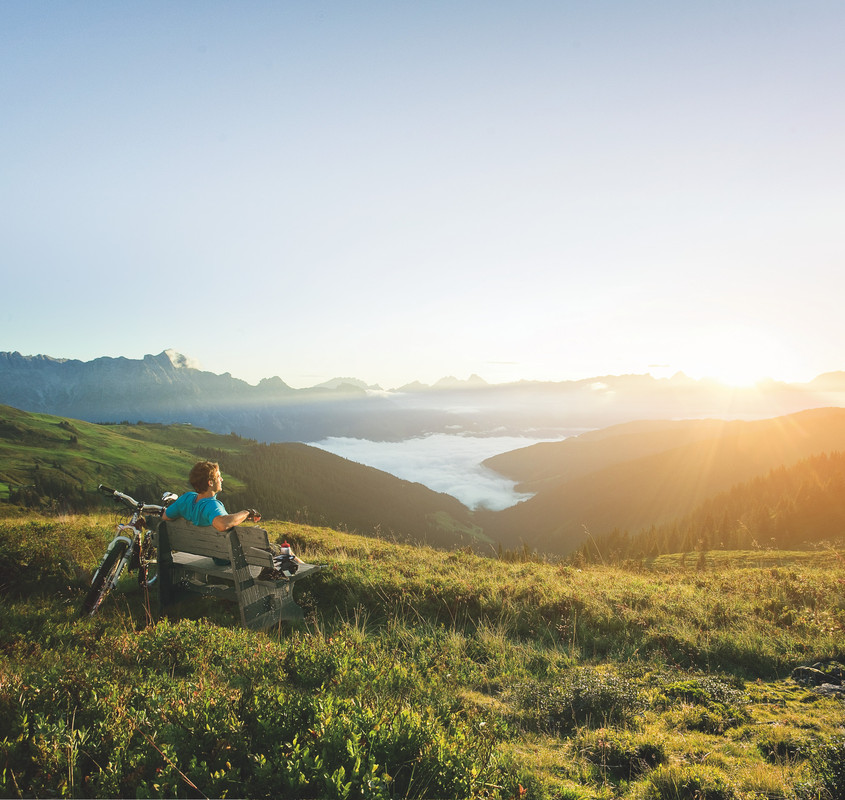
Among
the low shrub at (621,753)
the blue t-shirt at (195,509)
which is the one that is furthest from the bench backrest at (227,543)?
the low shrub at (621,753)

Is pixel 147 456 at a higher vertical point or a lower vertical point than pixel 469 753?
lower

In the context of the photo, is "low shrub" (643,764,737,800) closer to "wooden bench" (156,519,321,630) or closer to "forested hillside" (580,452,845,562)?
"wooden bench" (156,519,321,630)

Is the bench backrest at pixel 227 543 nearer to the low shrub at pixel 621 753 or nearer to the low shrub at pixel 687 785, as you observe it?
the low shrub at pixel 621 753

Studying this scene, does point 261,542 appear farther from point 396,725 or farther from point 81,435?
point 81,435

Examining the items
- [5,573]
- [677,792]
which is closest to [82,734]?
[677,792]

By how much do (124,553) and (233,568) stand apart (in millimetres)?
1731

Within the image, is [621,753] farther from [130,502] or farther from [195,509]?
[130,502]

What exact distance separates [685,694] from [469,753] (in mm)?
3523

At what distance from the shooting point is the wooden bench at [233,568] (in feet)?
21.1

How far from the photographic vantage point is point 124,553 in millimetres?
6531

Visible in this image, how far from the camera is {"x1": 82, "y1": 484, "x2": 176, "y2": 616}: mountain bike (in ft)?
20.4

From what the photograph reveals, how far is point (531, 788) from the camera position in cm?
329

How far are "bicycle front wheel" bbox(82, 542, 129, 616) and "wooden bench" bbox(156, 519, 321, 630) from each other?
61 cm

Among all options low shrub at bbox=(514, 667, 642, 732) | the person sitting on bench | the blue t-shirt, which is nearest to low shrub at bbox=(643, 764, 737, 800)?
low shrub at bbox=(514, 667, 642, 732)
